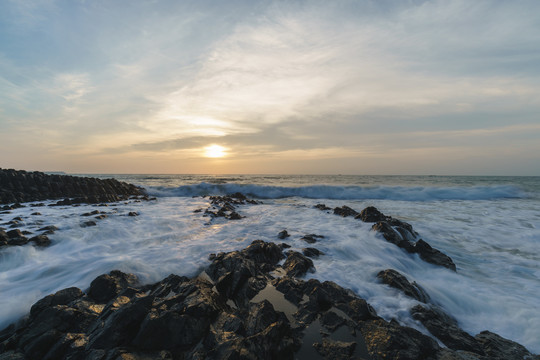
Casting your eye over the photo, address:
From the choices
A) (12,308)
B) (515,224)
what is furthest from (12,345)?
(515,224)

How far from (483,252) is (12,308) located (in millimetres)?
13264

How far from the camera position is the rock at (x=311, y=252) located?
704 cm

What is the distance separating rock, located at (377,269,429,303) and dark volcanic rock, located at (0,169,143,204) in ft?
60.5

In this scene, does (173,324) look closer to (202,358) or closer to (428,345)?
(202,358)

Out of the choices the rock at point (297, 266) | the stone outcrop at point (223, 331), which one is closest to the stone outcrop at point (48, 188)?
the stone outcrop at point (223, 331)

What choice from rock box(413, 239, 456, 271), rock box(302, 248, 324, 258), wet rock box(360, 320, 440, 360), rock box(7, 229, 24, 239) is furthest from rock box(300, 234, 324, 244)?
rock box(7, 229, 24, 239)

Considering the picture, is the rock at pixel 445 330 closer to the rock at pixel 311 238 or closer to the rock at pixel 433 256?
the rock at pixel 433 256

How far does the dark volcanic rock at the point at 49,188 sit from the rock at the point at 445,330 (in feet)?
63.0

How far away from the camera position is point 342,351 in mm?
3105

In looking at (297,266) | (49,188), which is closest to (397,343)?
(297,266)

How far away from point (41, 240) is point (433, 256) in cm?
1244

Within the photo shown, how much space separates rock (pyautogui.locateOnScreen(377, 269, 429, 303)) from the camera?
194 inches

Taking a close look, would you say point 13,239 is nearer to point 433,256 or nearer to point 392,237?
point 392,237

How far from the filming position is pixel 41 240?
723 cm
